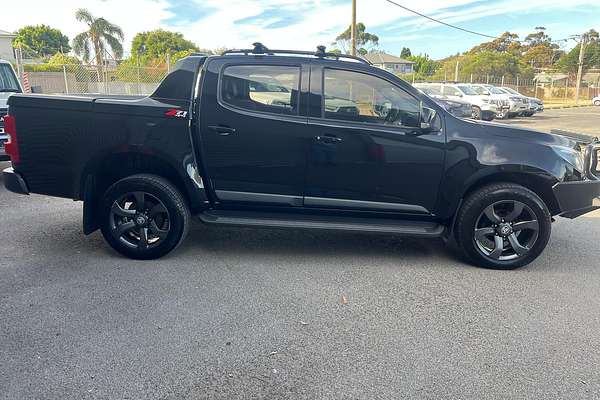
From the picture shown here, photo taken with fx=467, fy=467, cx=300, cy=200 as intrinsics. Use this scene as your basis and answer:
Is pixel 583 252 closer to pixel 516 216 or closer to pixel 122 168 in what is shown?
pixel 516 216

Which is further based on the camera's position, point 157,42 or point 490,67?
point 157,42

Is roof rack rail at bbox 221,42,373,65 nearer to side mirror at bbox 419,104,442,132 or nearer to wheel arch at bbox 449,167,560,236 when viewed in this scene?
side mirror at bbox 419,104,442,132

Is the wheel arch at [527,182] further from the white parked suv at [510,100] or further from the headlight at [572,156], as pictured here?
the white parked suv at [510,100]

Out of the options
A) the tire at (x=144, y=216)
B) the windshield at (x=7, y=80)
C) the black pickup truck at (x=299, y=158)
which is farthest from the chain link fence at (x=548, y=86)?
the tire at (x=144, y=216)

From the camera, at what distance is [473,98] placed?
77.0ft

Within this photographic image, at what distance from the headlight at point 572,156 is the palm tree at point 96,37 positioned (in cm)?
3590

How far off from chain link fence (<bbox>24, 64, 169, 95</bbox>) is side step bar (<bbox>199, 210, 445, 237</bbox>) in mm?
15852

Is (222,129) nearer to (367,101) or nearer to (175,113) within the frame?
(175,113)

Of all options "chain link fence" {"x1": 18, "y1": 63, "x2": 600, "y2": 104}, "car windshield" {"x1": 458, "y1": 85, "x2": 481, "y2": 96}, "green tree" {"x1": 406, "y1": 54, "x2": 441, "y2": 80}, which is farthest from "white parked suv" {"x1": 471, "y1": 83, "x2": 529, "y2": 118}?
"green tree" {"x1": 406, "y1": 54, "x2": 441, "y2": 80}

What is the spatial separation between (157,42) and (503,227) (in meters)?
63.2

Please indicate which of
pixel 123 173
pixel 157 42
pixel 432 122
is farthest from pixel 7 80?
pixel 157 42

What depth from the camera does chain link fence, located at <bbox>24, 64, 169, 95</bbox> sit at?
739 inches

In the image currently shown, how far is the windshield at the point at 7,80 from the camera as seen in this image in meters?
8.91

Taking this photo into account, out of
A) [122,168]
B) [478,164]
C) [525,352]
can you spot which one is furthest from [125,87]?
[525,352]
